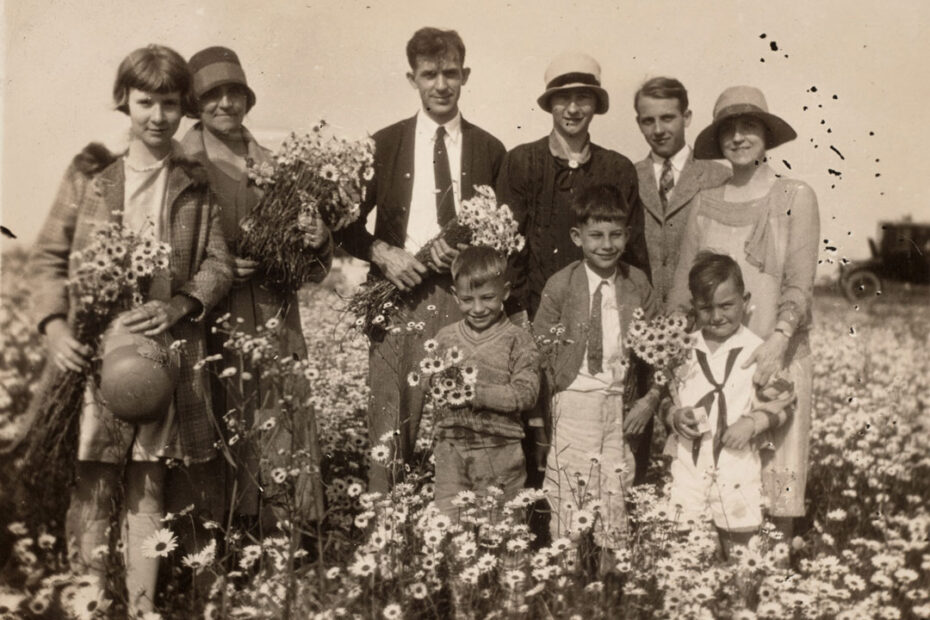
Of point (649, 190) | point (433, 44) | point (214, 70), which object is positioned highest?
point (433, 44)

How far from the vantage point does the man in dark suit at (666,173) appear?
545 centimetres

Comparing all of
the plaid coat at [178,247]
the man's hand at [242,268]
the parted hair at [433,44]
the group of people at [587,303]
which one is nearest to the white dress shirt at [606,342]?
the group of people at [587,303]

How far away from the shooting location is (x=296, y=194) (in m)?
4.69

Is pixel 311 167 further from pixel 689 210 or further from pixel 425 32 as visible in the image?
pixel 689 210

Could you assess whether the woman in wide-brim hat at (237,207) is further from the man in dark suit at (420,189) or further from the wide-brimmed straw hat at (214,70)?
the man in dark suit at (420,189)

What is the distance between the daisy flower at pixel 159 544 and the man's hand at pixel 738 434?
2615mm


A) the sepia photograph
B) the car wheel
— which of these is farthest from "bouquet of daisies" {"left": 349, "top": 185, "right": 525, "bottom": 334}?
the car wheel

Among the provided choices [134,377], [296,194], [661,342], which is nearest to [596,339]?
[661,342]

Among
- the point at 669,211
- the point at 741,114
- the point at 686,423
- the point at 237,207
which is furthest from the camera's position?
the point at 669,211

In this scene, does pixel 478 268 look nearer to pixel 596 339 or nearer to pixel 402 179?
pixel 596 339

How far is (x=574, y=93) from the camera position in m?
5.15

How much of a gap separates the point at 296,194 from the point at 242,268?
0.45 meters

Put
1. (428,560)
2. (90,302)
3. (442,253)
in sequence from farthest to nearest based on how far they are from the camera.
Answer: (442,253) < (90,302) < (428,560)

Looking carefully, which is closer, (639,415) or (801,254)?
(639,415)
